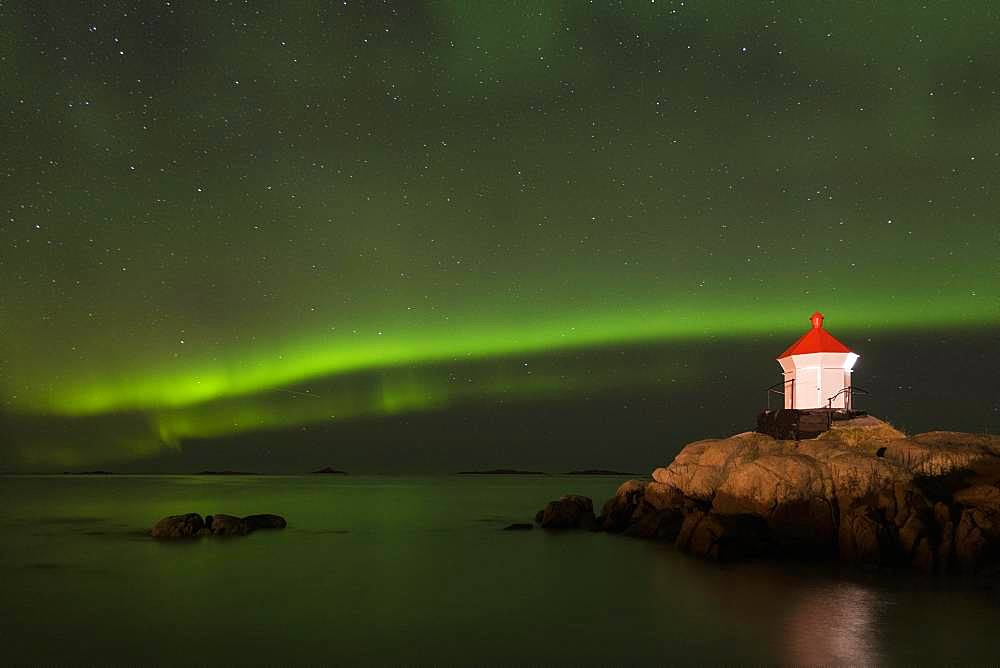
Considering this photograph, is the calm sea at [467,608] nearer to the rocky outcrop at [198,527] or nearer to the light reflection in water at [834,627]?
the light reflection in water at [834,627]

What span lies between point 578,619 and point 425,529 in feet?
76.4

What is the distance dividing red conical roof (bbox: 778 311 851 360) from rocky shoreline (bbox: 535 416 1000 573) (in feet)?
21.0

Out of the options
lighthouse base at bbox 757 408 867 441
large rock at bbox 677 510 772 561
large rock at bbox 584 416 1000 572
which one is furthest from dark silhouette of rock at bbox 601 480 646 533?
large rock at bbox 677 510 772 561

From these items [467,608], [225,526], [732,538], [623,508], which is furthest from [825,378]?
[225,526]

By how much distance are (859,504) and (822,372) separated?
36.1ft

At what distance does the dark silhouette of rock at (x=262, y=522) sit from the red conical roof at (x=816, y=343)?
24.8 m

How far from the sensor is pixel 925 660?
44.6 feet

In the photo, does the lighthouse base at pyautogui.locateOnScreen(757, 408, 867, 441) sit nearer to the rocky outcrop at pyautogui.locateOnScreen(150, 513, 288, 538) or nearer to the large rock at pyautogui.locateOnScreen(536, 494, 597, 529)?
the large rock at pyautogui.locateOnScreen(536, 494, 597, 529)

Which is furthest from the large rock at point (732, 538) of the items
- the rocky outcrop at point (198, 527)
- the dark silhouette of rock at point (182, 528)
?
the dark silhouette of rock at point (182, 528)

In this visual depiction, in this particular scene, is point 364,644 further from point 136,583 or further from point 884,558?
point 884,558

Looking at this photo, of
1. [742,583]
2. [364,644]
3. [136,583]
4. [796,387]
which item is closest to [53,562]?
[136,583]

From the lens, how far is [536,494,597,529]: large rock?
33156mm

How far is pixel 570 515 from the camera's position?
33.6 meters

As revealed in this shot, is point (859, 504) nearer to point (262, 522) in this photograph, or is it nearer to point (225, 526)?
point (225, 526)
